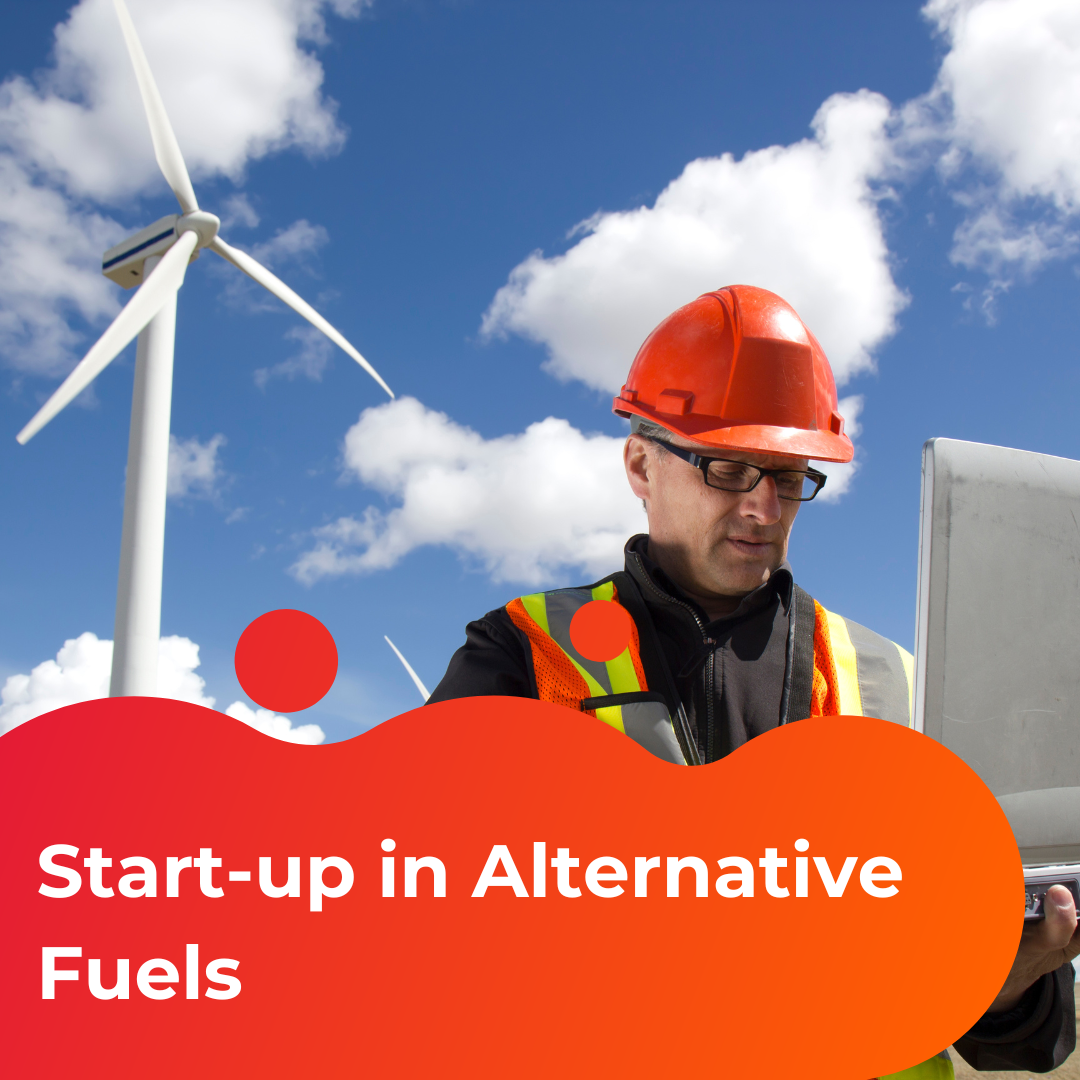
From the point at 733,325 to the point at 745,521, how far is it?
2.79ft

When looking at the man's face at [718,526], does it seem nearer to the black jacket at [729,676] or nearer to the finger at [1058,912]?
the black jacket at [729,676]

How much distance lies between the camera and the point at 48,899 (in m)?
2.68

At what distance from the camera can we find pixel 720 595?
384cm

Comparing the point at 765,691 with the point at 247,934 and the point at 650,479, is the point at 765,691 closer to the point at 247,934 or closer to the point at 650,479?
the point at 650,479

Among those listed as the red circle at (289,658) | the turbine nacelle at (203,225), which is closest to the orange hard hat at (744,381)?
the red circle at (289,658)

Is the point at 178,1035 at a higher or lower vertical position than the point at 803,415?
lower

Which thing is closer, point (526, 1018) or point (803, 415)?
point (526, 1018)

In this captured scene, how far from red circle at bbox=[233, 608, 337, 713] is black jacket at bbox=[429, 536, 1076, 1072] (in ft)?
1.88

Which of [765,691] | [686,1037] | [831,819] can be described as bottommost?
[686,1037]

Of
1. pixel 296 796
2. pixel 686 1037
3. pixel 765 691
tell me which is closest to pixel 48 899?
pixel 296 796

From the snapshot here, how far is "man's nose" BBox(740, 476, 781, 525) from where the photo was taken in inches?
140

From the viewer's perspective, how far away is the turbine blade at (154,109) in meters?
17.9

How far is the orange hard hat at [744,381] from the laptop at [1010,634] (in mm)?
1060

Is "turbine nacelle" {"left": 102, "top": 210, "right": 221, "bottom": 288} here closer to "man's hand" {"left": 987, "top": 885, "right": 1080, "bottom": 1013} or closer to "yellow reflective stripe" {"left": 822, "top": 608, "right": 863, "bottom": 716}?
"yellow reflective stripe" {"left": 822, "top": 608, "right": 863, "bottom": 716}
